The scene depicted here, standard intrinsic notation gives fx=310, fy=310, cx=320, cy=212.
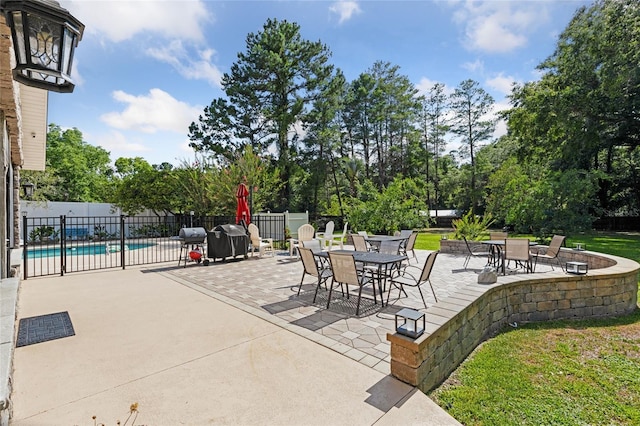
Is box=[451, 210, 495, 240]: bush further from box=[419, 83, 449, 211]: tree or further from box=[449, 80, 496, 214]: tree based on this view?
box=[419, 83, 449, 211]: tree

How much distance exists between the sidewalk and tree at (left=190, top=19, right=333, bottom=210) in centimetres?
1868

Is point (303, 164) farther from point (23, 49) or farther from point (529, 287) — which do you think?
point (23, 49)

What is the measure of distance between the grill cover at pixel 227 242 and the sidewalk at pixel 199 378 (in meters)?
4.06

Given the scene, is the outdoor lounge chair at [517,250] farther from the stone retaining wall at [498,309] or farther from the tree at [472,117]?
the tree at [472,117]

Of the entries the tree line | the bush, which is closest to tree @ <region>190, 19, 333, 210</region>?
the tree line

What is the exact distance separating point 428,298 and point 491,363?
1.73m

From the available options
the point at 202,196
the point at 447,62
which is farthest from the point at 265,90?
the point at 447,62

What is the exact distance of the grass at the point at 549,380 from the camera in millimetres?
2574

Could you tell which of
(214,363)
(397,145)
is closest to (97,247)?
(214,363)

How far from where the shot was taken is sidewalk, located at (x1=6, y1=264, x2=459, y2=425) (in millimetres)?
2174

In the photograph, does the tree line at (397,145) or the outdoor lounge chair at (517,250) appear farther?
the tree line at (397,145)

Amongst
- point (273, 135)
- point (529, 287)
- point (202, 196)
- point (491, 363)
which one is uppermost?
point (273, 135)

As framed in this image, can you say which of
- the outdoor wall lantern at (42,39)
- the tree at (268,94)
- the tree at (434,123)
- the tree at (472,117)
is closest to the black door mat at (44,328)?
the outdoor wall lantern at (42,39)

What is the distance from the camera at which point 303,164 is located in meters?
26.0
